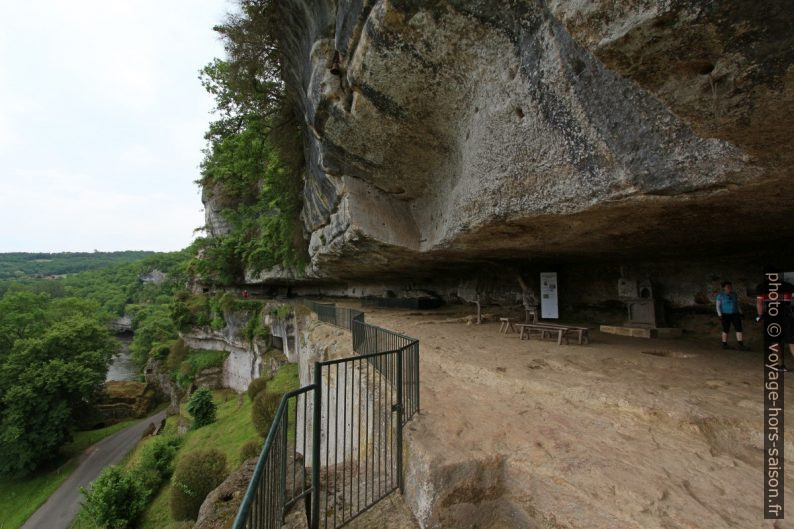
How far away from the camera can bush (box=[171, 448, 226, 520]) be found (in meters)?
8.59

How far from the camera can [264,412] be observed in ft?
37.0

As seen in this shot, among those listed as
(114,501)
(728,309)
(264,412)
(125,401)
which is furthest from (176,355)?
(728,309)

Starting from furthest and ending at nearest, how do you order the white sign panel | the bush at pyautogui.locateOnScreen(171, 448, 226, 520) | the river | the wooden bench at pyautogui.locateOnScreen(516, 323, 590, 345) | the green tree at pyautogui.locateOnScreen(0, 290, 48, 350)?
the river, the green tree at pyautogui.locateOnScreen(0, 290, 48, 350), the bush at pyautogui.locateOnScreen(171, 448, 226, 520), the white sign panel, the wooden bench at pyautogui.locateOnScreen(516, 323, 590, 345)

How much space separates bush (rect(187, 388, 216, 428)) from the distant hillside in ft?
343

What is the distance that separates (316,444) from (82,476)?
2409cm

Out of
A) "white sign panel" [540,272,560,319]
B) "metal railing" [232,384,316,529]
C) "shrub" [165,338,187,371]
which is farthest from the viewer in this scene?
"shrub" [165,338,187,371]

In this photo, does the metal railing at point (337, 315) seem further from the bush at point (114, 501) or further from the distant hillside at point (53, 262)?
the distant hillside at point (53, 262)

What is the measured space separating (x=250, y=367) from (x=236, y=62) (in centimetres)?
→ 1789

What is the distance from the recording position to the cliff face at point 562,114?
2.35 meters

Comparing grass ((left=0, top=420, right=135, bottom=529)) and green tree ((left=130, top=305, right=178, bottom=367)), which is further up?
green tree ((left=130, top=305, right=178, bottom=367))

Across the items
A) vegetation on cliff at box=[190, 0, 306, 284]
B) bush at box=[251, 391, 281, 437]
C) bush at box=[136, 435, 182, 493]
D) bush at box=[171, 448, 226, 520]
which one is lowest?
bush at box=[136, 435, 182, 493]

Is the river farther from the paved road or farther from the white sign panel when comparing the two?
the white sign panel

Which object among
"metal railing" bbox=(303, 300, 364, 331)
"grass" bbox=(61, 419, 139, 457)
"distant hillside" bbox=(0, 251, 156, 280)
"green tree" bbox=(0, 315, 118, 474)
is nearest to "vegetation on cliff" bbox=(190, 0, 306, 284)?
"metal railing" bbox=(303, 300, 364, 331)

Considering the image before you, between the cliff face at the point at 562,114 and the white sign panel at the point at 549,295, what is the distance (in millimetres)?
1373
